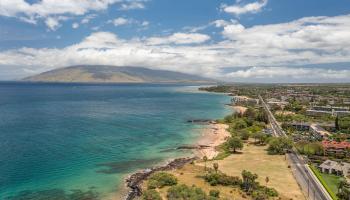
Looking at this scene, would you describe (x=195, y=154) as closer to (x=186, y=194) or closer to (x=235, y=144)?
(x=235, y=144)

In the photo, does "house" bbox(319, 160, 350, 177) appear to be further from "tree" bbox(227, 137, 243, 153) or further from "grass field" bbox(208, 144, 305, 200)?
"tree" bbox(227, 137, 243, 153)

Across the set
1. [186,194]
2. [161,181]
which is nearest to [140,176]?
[161,181]

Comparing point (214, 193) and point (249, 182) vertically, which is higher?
point (249, 182)

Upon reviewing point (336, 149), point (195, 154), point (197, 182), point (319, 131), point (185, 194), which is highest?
point (319, 131)

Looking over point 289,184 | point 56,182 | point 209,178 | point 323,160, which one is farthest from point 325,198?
point 56,182

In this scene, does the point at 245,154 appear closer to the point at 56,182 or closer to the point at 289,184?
the point at 289,184

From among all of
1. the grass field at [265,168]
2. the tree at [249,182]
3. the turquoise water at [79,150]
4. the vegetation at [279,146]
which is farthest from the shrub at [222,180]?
the vegetation at [279,146]

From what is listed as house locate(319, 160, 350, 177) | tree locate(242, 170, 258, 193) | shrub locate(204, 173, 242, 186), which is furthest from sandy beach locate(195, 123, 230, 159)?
house locate(319, 160, 350, 177)

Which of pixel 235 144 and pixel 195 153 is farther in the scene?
pixel 195 153
